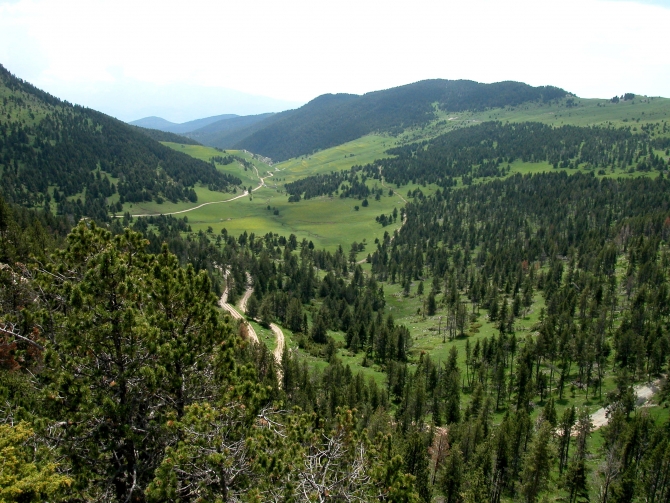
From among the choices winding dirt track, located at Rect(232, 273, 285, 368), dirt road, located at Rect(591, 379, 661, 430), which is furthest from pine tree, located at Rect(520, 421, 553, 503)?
winding dirt track, located at Rect(232, 273, 285, 368)

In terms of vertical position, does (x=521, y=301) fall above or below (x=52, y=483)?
below

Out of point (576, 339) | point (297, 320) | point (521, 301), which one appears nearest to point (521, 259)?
point (521, 301)

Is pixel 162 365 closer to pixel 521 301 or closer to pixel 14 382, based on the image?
pixel 14 382

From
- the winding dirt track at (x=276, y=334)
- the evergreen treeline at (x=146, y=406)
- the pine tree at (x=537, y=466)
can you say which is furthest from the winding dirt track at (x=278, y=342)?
the evergreen treeline at (x=146, y=406)

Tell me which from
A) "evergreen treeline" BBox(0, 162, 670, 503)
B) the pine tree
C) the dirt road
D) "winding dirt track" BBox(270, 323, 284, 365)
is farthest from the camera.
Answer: "winding dirt track" BBox(270, 323, 284, 365)

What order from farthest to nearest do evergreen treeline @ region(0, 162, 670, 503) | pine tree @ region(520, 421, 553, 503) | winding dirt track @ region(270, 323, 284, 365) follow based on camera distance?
1. winding dirt track @ region(270, 323, 284, 365)
2. pine tree @ region(520, 421, 553, 503)
3. evergreen treeline @ region(0, 162, 670, 503)

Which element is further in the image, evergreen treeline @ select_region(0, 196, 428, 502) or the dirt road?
the dirt road

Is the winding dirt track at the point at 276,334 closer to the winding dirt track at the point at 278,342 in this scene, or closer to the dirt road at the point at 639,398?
the winding dirt track at the point at 278,342

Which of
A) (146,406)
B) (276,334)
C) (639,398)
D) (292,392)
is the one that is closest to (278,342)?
(276,334)

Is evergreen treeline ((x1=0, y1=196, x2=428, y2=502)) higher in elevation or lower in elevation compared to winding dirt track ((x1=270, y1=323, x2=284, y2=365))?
higher

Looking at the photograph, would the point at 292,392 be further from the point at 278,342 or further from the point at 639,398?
the point at 639,398

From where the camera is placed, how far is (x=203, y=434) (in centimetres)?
1566

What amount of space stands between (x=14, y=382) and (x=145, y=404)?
18086 mm

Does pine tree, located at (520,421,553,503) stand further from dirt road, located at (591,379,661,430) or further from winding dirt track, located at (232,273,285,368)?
winding dirt track, located at (232,273,285,368)
